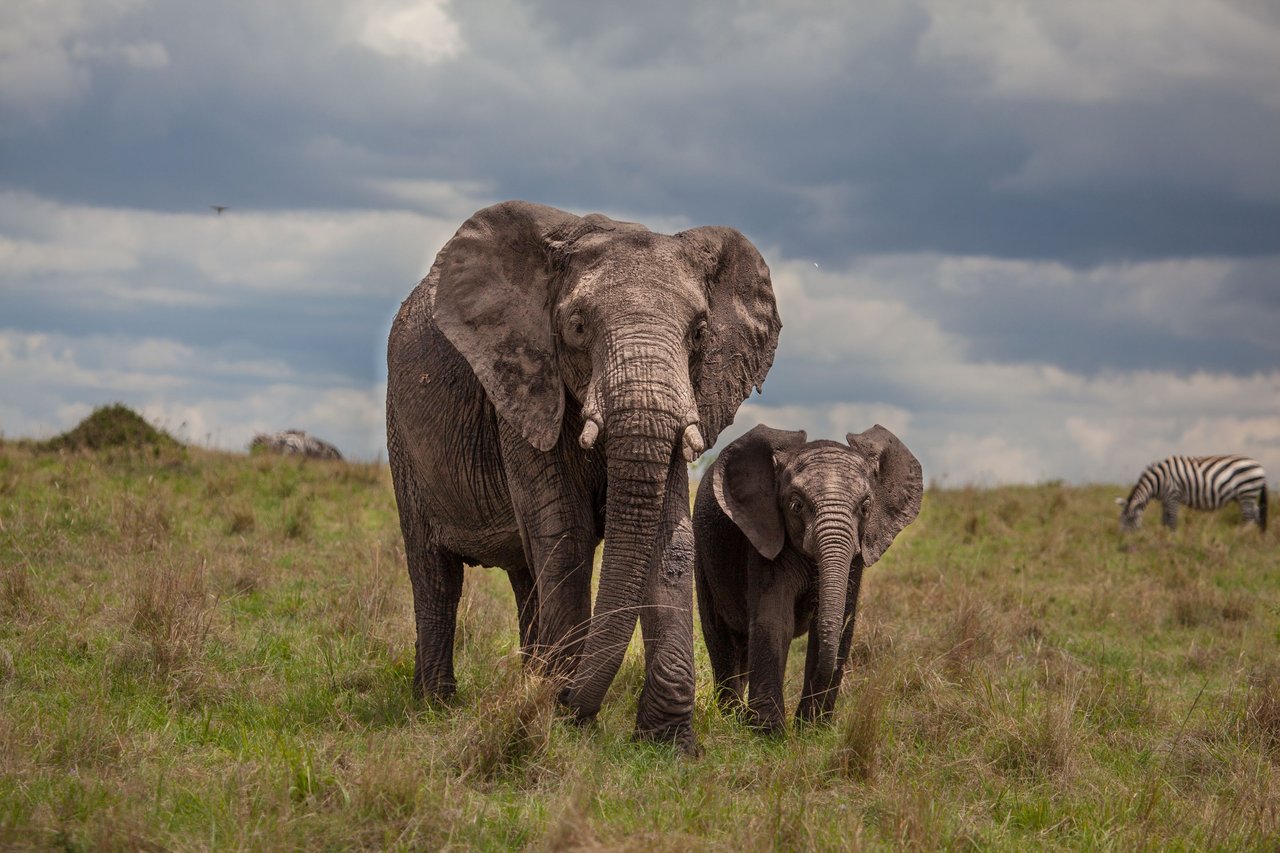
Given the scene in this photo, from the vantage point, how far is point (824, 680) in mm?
7934

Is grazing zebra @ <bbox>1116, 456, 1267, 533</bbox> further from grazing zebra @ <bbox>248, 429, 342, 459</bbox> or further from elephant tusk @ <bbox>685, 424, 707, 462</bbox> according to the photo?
elephant tusk @ <bbox>685, 424, 707, 462</bbox>

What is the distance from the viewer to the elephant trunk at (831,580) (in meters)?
7.64

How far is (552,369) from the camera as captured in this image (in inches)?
283

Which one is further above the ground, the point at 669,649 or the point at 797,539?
the point at 797,539

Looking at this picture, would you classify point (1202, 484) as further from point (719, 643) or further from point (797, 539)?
point (797, 539)

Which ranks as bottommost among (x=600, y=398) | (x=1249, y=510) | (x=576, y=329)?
(x=600, y=398)

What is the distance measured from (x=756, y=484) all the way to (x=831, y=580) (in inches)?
36.1

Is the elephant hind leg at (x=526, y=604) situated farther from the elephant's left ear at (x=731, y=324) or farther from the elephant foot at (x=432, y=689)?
the elephant's left ear at (x=731, y=324)

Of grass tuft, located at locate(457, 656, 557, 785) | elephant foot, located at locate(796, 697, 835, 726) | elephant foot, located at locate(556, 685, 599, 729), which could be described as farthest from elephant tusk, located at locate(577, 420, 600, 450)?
elephant foot, located at locate(796, 697, 835, 726)

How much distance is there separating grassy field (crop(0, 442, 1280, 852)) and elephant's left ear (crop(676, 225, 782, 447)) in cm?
166

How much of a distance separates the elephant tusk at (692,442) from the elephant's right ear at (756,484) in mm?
1739

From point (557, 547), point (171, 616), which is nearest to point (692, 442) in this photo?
point (557, 547)

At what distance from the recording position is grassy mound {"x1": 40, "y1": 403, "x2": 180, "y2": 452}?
792 inches

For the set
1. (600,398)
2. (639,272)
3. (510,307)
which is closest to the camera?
(600,398)
